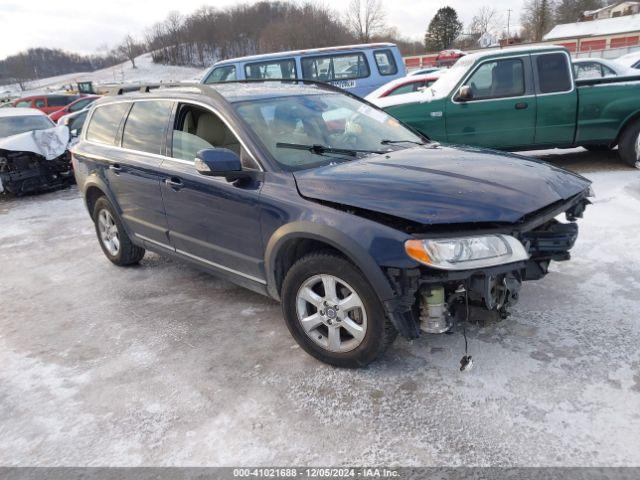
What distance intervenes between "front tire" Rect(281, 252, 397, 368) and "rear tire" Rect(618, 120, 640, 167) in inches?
241

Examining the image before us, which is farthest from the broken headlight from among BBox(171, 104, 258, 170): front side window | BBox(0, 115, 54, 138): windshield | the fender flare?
BBox(0, 115, 54, 138): windshield

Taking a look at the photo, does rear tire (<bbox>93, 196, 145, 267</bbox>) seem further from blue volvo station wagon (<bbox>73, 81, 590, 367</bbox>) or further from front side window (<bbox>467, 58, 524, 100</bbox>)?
front side window (<bbox>467, 58, 524, 100</bbox>)

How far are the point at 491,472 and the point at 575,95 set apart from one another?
6.46m

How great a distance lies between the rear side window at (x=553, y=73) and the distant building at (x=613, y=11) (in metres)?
77.1

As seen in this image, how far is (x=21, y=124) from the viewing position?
32.8 feet

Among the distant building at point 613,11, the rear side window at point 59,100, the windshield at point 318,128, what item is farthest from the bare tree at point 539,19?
the windshield at point 318,128

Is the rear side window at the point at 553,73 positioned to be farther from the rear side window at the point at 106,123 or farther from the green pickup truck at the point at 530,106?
the rear side window at the point at 106,123

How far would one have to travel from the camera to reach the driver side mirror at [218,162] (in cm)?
295

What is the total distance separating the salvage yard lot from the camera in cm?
230

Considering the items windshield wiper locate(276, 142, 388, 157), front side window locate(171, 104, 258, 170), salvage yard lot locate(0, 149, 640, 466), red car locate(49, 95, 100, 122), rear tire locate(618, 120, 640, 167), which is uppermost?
red car locate(49, 95, 100, 122)

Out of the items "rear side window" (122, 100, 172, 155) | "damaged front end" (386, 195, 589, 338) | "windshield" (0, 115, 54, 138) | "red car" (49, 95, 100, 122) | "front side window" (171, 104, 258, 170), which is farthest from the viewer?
"red car" (49, 95, 100, 122)

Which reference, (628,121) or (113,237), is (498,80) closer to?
(628,121)

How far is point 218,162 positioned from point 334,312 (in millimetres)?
1139

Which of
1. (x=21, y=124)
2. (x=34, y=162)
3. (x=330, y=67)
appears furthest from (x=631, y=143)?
(x=21, y=124)
